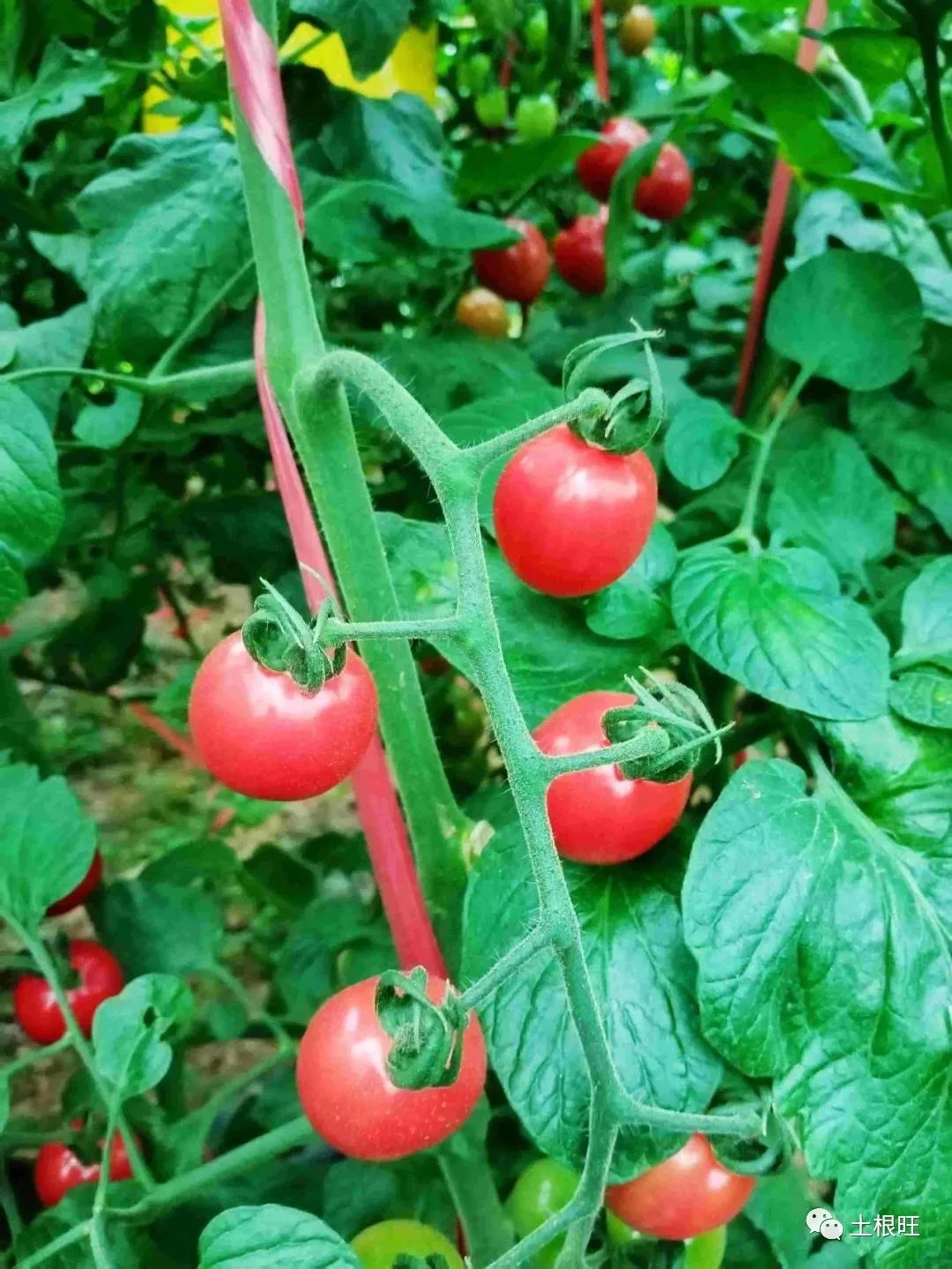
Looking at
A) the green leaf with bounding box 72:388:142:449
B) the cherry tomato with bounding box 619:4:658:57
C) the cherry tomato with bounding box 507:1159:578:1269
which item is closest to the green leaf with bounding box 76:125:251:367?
the green leaf with bounding box 72:388:142:449

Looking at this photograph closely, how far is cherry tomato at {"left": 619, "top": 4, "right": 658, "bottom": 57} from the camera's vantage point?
3.34ft

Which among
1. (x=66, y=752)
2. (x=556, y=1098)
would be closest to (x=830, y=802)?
(x=556, y=1098)

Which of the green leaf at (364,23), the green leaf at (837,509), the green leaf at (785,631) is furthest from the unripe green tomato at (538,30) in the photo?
the green leaf at (785,631)

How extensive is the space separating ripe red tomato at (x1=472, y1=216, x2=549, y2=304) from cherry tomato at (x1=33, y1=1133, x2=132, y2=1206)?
2.18 ft

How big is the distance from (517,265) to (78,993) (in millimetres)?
609

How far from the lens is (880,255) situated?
64 cm

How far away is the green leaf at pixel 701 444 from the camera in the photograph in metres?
0.60

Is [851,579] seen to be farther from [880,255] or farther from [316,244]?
[316,244]

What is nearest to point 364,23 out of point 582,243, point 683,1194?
point 582,243

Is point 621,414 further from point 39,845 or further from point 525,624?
point 39,845

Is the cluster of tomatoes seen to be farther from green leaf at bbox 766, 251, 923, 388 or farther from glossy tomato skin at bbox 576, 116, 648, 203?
green leaf at bbox 766, 251, 923, 388

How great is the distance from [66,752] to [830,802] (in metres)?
0.96

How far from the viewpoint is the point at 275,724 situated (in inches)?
12.9

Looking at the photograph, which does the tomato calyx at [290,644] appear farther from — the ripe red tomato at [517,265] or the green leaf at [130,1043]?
the ripe red tomato at [517,265]
